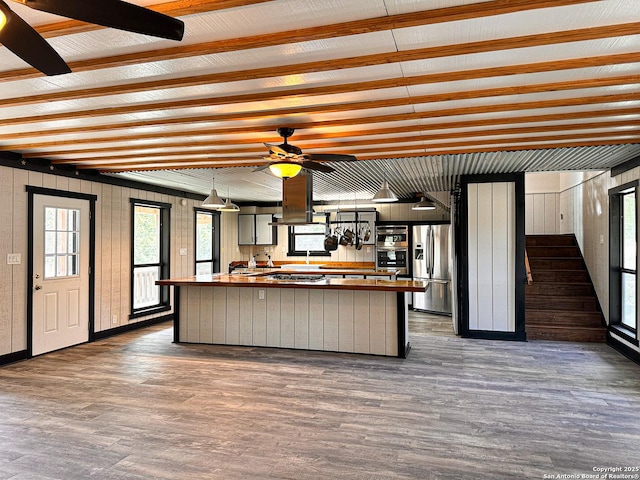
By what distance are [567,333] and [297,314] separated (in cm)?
384

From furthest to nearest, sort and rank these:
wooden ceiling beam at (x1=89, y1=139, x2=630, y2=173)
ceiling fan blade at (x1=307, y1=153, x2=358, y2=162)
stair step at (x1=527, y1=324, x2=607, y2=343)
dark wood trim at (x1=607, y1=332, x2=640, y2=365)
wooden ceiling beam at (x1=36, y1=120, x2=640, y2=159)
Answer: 1. stair step at (x1=527, y1=324, x2=607, y2=343)
2. dark wood trim at (x1=607, y1=332, x2=640, y2=365)
3. wooden ceiling beam at (x1=89, y1=139, x2=630, y2=173)
4. ceiling fan blade at (x1=307, y1=153, x2=358, y2=162)
5. wooden ceiling beam at (x1=36, y1=120, x2=640, y2=159)

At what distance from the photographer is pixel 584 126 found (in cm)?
357

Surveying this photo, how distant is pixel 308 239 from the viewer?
9703mm

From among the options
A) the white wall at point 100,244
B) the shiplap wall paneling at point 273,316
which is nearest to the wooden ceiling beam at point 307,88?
the white wall at point 100,244

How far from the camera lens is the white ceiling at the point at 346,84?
6.63ft

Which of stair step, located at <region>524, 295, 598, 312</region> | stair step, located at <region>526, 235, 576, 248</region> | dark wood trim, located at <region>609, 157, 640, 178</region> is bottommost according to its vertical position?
stair step, located at <region>524, 295, 598, 312</region>

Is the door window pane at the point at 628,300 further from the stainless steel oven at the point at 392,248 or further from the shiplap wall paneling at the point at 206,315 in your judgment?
the shiplap wall paneling at the point at 206,315

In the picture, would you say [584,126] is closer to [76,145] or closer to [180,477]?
[180,477]

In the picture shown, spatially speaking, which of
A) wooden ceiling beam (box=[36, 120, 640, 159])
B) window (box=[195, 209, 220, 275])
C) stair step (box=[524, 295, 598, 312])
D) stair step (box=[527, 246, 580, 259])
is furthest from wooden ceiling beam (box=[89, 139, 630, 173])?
stair step (box=[527, 246, 580, 259])

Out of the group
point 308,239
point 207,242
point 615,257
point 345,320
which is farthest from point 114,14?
point 308,239

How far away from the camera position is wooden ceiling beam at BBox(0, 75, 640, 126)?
273 cm

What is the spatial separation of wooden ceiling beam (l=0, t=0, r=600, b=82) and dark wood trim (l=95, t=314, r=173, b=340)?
179 inches

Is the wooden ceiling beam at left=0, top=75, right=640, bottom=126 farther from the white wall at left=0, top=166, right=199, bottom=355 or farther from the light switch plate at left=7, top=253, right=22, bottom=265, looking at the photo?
the light switch plate at left=7, top=253, right=22, bottom=265

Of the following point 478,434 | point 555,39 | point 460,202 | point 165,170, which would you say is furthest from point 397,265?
point 555,39
